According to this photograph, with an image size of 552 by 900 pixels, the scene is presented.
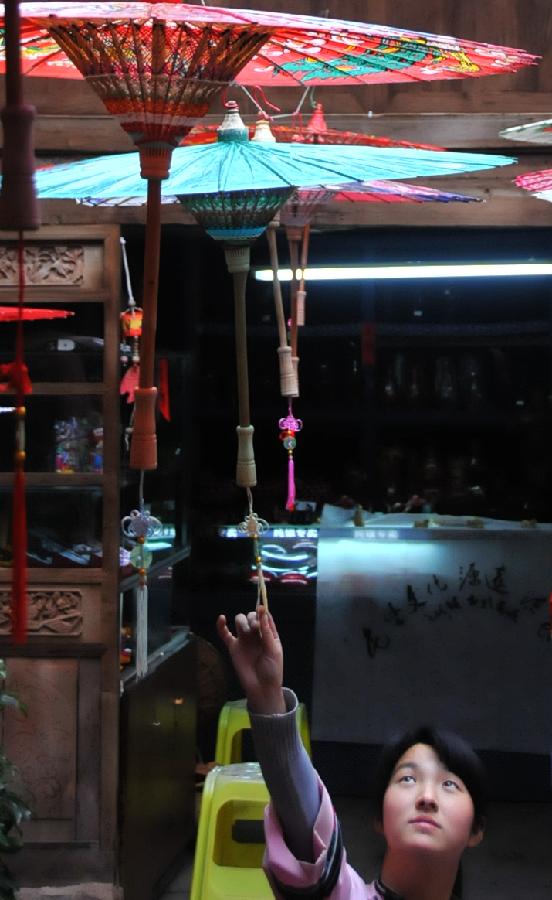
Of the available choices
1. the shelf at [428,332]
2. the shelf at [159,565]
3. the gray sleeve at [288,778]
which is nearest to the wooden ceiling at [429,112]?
the shelf at [159,565]

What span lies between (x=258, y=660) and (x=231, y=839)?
2.94m

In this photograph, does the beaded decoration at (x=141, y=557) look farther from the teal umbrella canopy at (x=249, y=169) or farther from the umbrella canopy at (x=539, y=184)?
the umbrella canopy at (x=539, y=184)

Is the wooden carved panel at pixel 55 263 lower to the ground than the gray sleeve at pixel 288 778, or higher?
higher

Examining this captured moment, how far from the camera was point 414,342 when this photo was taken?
7457mm

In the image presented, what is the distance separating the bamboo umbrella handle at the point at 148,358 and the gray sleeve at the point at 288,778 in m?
0.53

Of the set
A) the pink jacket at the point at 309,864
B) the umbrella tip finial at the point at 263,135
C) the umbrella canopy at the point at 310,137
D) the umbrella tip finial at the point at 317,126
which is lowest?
the pink jacket at the point at 309,864

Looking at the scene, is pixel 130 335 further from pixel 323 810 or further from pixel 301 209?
pixel 323 810

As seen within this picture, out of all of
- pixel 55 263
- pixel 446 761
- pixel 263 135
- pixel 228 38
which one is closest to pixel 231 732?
pixel 55 263

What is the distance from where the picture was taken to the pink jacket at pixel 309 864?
2.23 meters

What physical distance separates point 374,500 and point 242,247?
4.65 m

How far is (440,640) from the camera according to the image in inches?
291

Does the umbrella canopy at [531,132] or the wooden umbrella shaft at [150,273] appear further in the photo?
the umbrella canopy at [531,132]

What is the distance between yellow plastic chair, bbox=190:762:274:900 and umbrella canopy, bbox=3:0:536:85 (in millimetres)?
2918

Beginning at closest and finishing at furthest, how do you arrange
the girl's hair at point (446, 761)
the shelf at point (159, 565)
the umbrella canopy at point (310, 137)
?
the girl's hair at point (446, 761), the umbrella canopy at point (310, 137), the shelf at point (159, 565)
